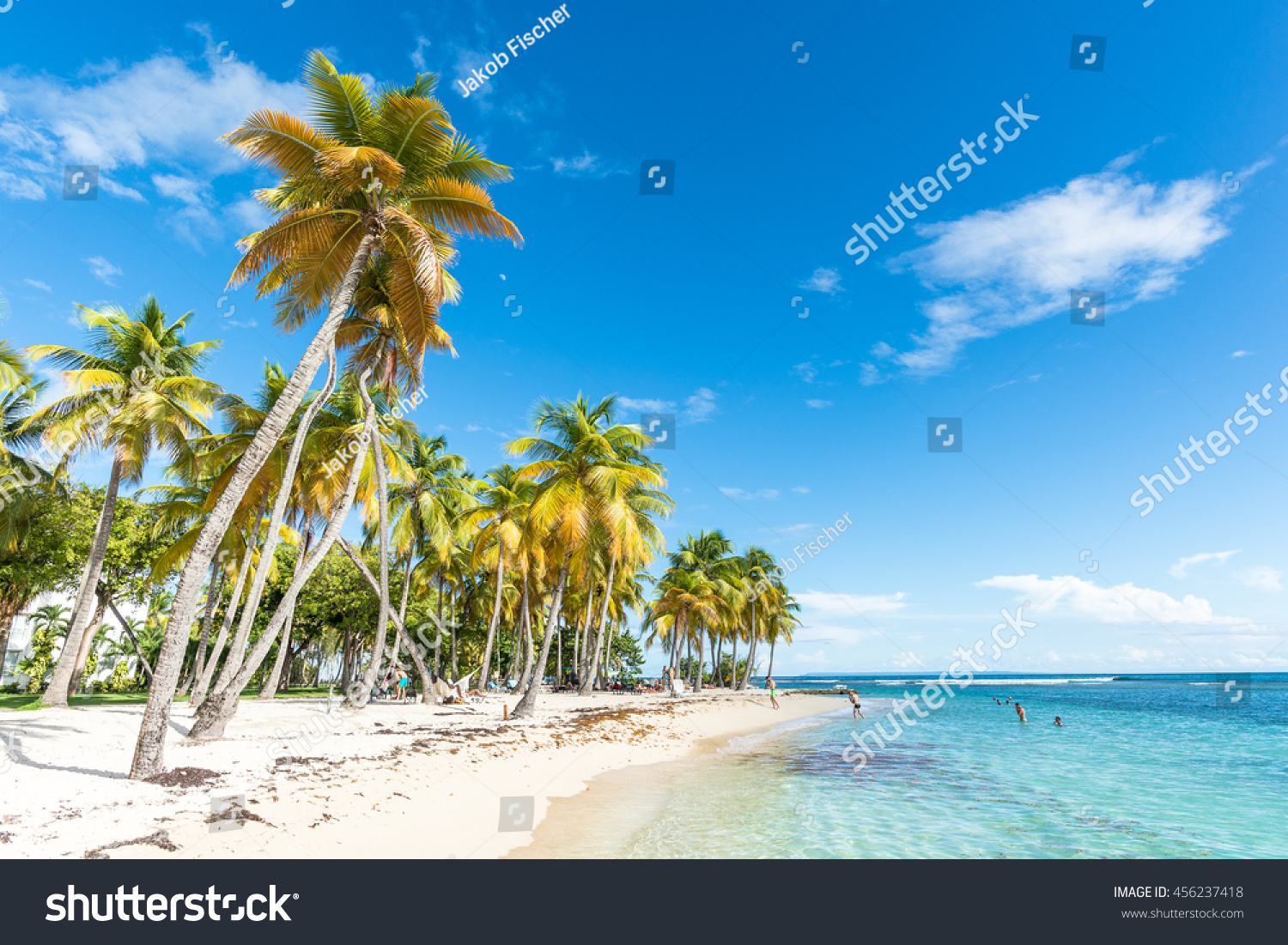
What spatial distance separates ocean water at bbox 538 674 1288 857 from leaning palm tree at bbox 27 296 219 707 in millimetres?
15369

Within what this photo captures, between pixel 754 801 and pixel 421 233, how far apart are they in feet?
41.9

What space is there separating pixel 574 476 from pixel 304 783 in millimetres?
12784

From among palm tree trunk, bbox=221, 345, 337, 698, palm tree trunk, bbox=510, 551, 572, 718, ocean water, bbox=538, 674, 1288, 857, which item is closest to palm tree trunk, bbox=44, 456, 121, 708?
palm tree trunk, bbox=221, 345, 337, 698

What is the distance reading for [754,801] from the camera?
41.0 ft

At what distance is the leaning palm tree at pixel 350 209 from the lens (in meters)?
11.0

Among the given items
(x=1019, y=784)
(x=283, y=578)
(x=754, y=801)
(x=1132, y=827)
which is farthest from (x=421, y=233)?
(x=283, y=578)

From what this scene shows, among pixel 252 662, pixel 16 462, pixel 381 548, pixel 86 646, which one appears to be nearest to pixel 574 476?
pixel 381 548

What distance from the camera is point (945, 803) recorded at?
13281 millimetres

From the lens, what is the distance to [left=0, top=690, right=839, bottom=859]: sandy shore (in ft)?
23.2

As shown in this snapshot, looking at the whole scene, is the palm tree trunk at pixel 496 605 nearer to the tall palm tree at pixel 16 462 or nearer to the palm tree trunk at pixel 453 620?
the palm tree trunk at pixel 453 620

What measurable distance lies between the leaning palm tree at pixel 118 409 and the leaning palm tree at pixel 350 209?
6320 mm

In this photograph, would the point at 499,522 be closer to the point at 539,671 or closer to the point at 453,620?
the point at 539,671
